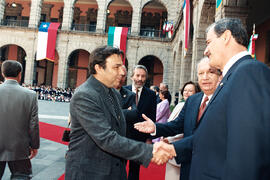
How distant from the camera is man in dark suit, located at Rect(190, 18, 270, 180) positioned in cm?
119

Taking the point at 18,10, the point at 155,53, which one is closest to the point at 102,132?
the point at 155,53

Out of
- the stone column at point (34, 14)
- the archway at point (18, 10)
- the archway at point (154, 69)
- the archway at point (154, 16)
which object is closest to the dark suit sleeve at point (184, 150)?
the stone column at point (34, 14)

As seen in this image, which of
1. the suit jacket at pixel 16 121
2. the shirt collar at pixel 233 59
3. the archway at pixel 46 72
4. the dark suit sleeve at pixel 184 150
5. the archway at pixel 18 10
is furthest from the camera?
the archway at pixel 46 72

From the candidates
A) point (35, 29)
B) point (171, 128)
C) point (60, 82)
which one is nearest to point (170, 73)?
point (60, 82)

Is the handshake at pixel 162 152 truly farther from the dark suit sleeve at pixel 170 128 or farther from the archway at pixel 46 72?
the archway at pixel 46 72

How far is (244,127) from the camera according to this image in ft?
3.96

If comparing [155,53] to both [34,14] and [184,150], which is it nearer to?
[34,14]

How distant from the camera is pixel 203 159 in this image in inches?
58.9

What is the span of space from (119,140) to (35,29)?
2446 cm

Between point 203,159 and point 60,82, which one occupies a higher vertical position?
point 60,82

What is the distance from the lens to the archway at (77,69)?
27828 millimetres

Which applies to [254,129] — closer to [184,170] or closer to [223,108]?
[223,108]

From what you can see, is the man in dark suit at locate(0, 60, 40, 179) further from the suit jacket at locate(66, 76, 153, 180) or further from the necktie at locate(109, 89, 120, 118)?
the necktie at locate(109, 89, 120, 118)

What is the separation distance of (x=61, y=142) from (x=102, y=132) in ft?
Answer: 15.9
